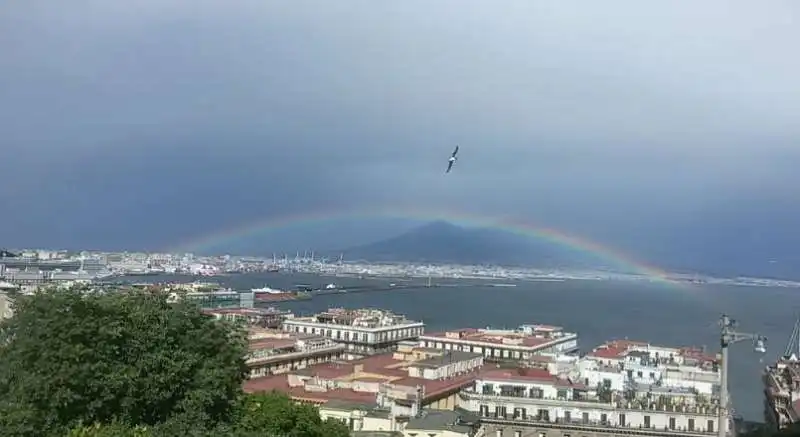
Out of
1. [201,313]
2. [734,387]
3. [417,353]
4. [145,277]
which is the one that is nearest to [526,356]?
[417,353]

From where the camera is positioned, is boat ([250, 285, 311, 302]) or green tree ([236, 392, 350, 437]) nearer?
green tree ([236, 392, 350, 437])

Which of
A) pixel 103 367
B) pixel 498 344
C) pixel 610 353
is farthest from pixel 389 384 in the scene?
pixel 498 344

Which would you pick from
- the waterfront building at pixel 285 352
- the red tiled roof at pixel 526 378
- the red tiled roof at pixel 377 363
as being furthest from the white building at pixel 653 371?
the waterfront building at pixel 285 352

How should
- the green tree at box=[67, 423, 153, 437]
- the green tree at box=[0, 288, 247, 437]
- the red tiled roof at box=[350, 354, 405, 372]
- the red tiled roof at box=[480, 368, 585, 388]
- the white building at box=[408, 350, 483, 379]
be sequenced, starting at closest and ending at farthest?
1. the green tree at box=[67, 423, 153, 437]
2. the green tree at box=[0, 288, 247, 437]
3. the red tiled roof at box=[480, 368, 585, 388]
4. the white building at box=[408, 350, 483, 379]
5. the red tiled roof at box=[350, 354, 405, 372]

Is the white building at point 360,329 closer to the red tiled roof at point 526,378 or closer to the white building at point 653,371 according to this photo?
the white building at point 653,371

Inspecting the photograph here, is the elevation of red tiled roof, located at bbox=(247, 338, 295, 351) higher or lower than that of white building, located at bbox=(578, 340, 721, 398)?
lower

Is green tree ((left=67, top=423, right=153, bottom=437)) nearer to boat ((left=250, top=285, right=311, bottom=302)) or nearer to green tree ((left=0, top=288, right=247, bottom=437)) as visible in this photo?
green tree ((left=0, top=288, right=247, bottom=437))

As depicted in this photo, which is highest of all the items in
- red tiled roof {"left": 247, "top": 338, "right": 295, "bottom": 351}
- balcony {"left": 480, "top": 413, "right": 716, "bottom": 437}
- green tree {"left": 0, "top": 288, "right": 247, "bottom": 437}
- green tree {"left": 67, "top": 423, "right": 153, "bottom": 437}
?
green tree {"left": 0, "top": 288, "right": 247, "bottom": 437}

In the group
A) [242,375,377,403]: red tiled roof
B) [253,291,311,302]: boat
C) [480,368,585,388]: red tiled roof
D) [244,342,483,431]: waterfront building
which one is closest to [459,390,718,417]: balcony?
[480,368,585,388]: red tiled roof
